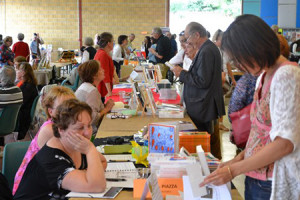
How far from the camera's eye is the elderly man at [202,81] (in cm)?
415

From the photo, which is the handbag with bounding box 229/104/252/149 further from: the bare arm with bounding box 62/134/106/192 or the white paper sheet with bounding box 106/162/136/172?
the bare arm with bounding box 62/134/106/192

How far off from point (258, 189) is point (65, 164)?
0.93 m

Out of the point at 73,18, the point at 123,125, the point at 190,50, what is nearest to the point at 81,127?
the point at 123,125

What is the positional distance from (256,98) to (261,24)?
0.32m

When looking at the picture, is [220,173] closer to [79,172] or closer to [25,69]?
[79,172]

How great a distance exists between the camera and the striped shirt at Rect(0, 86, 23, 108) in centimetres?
485

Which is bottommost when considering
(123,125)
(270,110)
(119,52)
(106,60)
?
(123,125)

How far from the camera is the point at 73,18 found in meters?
17.9

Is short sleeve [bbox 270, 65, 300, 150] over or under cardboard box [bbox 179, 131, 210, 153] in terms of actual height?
over

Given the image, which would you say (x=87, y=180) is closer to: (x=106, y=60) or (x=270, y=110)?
(x=270, y=110)

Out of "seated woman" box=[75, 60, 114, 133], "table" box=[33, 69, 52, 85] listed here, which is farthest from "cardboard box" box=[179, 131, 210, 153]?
"table" box=[33, 69, 52, 85]

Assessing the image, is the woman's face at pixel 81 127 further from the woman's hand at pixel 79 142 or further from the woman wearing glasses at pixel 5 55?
the woman wearing glasses at pixel 5 55

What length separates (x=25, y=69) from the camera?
557cm

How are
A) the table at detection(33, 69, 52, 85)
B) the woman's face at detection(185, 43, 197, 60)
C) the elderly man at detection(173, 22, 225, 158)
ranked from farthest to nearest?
the table at detection(33, 69, 52, 85), the woman's face at detection(185, 43, 197, 60), the elderly man at detection(173, 22, 225, 158)
